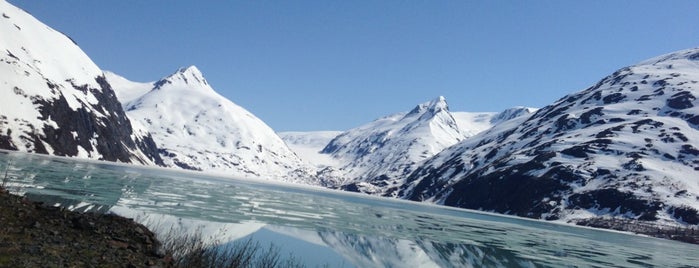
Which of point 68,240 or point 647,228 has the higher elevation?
point 647,228

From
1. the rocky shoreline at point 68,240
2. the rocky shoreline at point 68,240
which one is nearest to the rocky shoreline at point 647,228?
the rocky shoreline at point 68,240

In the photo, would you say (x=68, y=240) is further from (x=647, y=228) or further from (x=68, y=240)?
(x=647, y=228)

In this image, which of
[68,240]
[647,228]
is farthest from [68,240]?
[647,228]

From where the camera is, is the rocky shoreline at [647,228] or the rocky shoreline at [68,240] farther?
the rocky shoreline at [647,228]

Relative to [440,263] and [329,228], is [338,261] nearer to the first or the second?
[440,263]

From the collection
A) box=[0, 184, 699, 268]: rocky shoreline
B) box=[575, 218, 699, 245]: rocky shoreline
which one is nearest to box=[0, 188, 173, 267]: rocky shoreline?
box=[0, 184, 699, 268]: rocky shoreline

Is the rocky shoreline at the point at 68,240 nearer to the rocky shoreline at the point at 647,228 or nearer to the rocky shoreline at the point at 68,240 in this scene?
the rocky shoreline at the point at 68,240

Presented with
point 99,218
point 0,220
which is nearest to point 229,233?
point 99,218

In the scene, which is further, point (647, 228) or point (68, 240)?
point (647, 228)

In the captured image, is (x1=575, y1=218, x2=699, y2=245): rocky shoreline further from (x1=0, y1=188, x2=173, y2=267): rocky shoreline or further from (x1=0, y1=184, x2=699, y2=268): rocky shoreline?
(x1=0, y1=188, x2=173, y2=267): rocky shoreline
